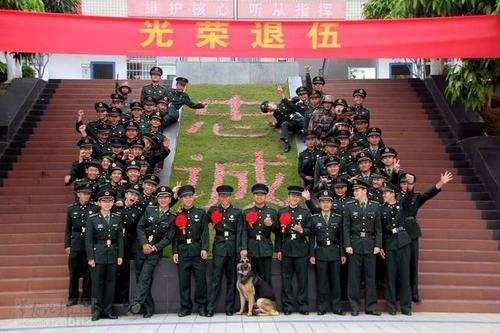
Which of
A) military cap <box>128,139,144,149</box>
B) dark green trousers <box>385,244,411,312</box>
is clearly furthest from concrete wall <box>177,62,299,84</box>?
dark green trousers <box>385,244,411,312</box>

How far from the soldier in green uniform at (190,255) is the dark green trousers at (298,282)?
1.08 meters

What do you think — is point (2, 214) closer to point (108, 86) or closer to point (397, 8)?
point (108, 86)

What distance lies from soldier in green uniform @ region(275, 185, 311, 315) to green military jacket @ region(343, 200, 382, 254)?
550 mm

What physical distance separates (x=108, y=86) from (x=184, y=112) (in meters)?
2.67

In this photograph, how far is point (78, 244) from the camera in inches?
339

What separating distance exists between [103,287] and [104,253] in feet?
1.55

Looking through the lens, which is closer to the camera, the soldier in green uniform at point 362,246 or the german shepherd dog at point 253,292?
the german shepherd dog at point 253,292

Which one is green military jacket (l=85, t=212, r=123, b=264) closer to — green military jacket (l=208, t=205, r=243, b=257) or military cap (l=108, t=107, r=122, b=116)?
green military jacket (l=208, t=205, r=243, b=257)

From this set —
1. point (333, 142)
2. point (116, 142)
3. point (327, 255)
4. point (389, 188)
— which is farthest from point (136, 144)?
point (389, 188)

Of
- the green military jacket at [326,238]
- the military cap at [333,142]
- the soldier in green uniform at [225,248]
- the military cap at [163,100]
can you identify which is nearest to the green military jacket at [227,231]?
the soldier in green uniform at [225,248]

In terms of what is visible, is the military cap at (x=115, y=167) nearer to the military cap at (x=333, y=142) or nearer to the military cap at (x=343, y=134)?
the military cap at (x=333, y=142)

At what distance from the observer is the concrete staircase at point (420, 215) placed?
8.93 meters

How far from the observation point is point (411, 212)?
8.76 meters

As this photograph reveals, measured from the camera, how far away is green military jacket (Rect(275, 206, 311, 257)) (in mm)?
8391
